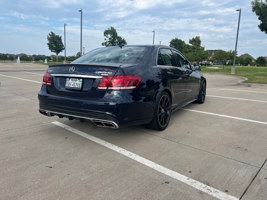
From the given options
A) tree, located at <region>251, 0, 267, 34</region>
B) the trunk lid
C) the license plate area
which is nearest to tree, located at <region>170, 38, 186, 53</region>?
tree, located at <region>251, 0, 267, 34</region>

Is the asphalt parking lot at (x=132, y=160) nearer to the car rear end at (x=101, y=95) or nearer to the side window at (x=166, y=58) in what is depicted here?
the car rear end at (x=101, y=95)

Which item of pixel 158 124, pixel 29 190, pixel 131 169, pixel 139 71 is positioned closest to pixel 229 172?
pixel 131 169

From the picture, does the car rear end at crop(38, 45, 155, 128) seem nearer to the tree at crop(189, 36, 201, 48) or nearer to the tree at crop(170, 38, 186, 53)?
the tree at crop(189, 36, 201, 48)

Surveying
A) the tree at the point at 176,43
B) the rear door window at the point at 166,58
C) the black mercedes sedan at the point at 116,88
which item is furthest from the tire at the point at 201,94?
the tree at the point at 176,43

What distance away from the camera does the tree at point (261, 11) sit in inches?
816

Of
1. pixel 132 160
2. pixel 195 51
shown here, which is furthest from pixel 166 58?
pixel 195 51

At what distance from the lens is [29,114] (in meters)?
4.99

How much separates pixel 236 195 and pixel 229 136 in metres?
1.78

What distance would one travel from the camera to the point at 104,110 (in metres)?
2.99

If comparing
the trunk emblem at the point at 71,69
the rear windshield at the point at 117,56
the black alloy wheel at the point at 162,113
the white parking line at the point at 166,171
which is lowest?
the white parking line at the point at 166,171

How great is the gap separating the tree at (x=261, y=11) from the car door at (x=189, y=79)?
19.7 m

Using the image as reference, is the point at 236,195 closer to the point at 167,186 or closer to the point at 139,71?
the point at 167,186

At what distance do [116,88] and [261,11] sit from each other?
76.4ft

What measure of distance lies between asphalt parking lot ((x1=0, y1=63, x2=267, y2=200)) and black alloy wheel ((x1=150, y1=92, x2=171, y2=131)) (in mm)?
139
